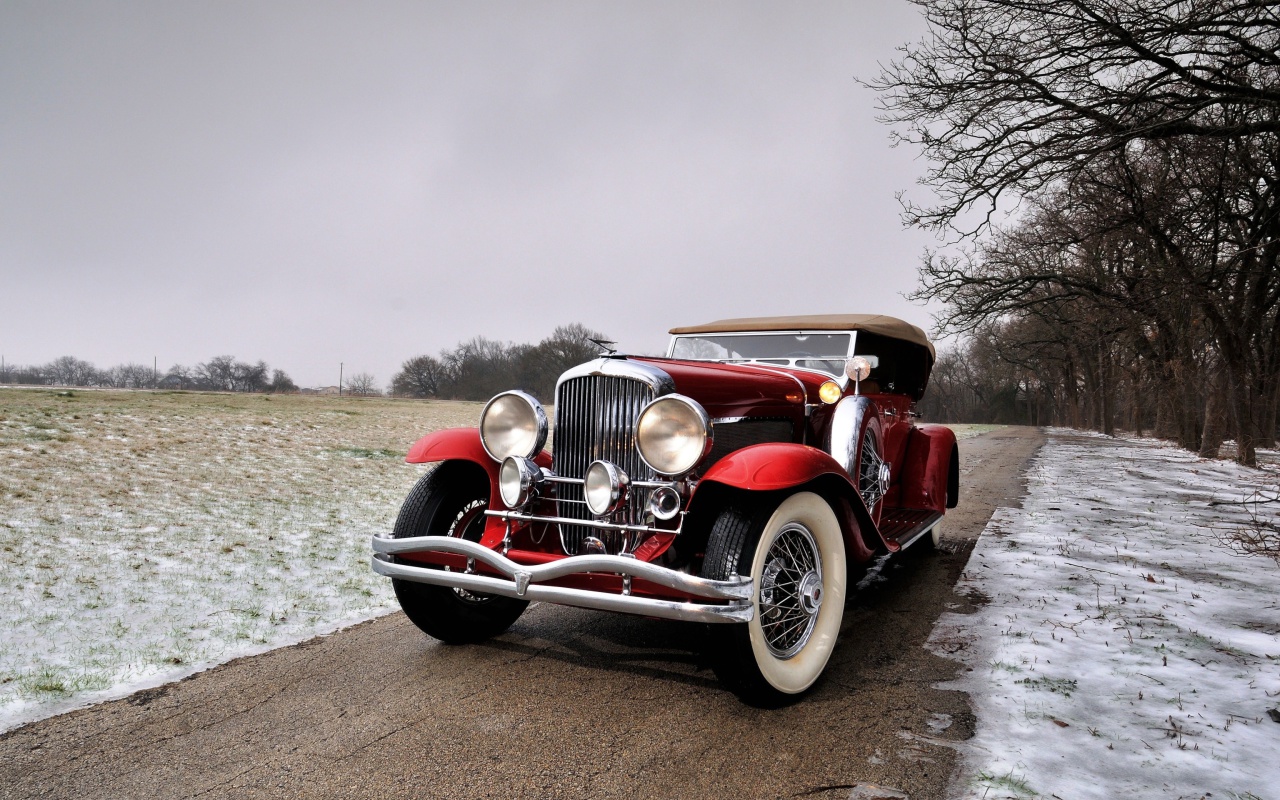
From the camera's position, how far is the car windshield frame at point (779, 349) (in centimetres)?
504

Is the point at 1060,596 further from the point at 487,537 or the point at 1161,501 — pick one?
the point at 1161,501

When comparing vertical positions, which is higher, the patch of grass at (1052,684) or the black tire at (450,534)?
the black tire at (450,534)

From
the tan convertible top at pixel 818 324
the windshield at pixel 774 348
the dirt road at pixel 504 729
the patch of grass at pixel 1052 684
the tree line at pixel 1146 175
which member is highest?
the tree line at pixel 1146 175

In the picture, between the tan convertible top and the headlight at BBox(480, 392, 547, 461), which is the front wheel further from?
the tan convertible top

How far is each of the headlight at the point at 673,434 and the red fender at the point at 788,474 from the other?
0.42 ft

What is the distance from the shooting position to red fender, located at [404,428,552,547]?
3604 mm

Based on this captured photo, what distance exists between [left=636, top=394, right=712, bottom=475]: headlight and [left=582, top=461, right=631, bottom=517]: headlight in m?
0.15

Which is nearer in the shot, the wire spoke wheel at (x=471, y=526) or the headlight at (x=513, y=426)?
the headlight at (x=513, y=426)

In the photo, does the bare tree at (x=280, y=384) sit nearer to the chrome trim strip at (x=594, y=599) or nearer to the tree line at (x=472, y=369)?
the tree line at (x=472, y=369)

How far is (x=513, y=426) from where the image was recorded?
11.9 ft

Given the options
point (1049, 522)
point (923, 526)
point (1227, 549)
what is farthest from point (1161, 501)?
point (923, 526)

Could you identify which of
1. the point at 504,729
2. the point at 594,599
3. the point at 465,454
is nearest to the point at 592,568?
the point at 594,599

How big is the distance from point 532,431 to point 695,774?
1.76 metres

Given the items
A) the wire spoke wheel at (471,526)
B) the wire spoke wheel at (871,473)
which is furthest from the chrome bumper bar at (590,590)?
the wire spoke wheel at (871,473)
